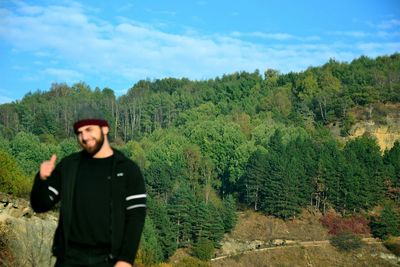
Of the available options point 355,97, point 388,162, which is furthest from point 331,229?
point 355,97

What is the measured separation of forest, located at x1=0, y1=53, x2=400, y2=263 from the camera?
60719 mm

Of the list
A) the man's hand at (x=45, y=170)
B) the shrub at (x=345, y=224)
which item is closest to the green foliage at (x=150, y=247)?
the shrub at (x=345, y=224)

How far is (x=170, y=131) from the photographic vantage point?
3834 inches

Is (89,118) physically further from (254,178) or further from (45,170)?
(254,178)

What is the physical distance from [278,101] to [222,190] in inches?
1435

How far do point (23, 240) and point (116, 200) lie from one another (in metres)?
13.0

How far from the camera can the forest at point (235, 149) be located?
60.7 metres

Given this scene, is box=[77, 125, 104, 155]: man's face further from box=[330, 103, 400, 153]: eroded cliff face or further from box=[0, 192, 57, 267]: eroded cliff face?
box=[330, 103, 400, 153]: eroded cliff face

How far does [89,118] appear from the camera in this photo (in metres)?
4.10

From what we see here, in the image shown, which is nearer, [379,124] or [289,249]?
[289,249]

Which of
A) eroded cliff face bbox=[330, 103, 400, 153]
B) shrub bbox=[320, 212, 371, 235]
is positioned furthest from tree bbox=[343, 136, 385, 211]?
eroded cliff face bbox=[330, 103, 400, 153]

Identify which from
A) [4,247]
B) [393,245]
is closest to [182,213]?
[393,245]

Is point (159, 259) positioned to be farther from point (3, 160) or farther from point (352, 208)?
point (352, 208)

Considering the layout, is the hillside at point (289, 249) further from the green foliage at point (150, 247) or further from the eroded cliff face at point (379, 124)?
the eroded cliff face at point (379, 124)
